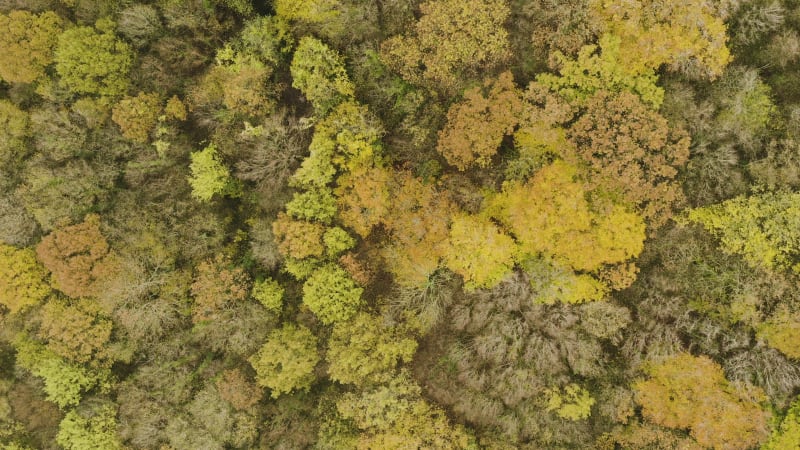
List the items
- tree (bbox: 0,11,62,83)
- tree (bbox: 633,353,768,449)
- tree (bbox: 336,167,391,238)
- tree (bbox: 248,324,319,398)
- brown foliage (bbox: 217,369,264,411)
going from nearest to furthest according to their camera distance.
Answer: tree (bbox: 633,353,768,449) → tree (bbox: 336,167,391,238) → tree (bbox: 248,324,319,398) → tree (bbox: 0,11,62,83) → brown foliage (bbox: 217,369,264,411)

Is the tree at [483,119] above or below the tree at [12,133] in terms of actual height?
above

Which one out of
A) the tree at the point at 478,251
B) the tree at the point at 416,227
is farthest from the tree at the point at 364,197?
the tree at the point at 478,251

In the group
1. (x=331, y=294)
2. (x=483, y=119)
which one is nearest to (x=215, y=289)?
(x=331, y=294)

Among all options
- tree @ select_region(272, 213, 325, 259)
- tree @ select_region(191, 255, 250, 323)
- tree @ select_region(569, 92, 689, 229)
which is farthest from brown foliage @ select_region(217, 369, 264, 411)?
tree @ select_region(569, 92, 689, 229)

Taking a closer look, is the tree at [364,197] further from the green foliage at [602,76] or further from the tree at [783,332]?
the tree at [783,332]

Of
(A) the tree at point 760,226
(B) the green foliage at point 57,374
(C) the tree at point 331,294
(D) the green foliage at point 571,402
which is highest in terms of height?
(A) the tree at point 760,226

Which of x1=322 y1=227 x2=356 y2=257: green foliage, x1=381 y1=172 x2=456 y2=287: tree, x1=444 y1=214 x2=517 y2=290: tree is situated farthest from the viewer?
x1=322 y1=227 x2=356 y2=257: green foliage

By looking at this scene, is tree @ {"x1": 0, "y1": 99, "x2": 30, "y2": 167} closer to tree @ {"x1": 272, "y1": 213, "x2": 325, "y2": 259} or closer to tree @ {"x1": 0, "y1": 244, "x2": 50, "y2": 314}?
Result: tree @ {"x1": 0, "y1": 244, "x2": 50, "y2": 314}
